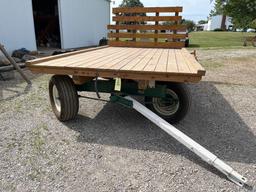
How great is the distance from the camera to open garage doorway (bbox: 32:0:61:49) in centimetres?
1354

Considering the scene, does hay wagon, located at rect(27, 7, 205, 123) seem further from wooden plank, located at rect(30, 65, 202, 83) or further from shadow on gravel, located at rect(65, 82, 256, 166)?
shadow on gravel, located at rect(65, 82, 256, 166)

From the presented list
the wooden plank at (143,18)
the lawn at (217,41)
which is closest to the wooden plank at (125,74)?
the wooden plank at (143,18)

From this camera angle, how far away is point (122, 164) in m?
2.49

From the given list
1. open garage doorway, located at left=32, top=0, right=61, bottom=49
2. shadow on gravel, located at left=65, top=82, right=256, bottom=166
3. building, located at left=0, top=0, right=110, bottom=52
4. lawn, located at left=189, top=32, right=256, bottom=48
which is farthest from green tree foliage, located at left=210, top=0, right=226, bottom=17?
shadow on gravel, located at left=65, top=82, right=256, bottom=166

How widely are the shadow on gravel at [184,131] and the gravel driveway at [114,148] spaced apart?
1 cm

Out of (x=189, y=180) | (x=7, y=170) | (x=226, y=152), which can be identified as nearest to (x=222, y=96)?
(x=226, y=152)

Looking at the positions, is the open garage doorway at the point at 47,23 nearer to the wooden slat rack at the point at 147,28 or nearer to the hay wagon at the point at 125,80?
the wooden slat rack at the point at 147,28

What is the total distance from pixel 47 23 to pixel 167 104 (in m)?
13.3

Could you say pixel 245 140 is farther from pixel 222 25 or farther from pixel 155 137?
pixel 222 25

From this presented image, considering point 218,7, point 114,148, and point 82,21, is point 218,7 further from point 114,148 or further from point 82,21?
point 114,148

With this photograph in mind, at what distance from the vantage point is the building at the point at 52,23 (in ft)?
28.4

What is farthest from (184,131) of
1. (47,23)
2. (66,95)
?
(47,23)

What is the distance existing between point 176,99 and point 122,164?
123 centimetres

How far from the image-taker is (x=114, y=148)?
280 centimetres
